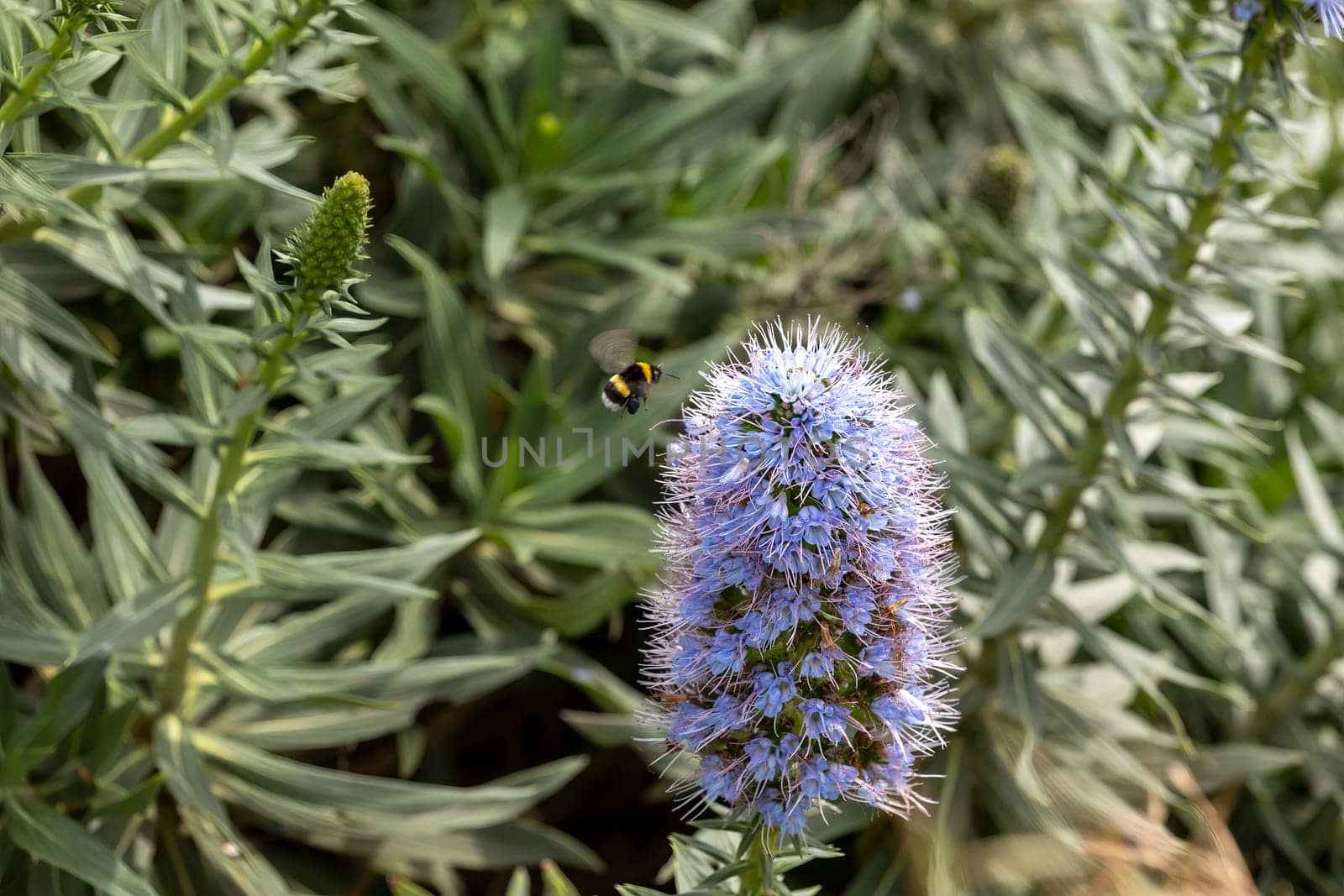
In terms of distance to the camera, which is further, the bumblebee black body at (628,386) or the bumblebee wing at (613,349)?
the bumblebee wing at (613,349)

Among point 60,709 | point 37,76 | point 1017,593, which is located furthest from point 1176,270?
point 60,709

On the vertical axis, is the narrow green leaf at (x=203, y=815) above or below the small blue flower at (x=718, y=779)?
above

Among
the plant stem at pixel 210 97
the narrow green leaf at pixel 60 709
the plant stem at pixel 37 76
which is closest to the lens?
the plant stem at pixel 37 76

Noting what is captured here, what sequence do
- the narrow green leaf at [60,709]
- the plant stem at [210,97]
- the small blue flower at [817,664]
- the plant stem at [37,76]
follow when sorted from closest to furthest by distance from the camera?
the small blue flower at [817,664]
the plant stem at [37,76]
the plant stem at [210,97]
the narrow green leaf at [60,709]

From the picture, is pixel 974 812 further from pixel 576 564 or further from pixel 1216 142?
pixel 1216 142

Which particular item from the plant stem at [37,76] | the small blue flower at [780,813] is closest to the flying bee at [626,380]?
the small blue flower at [780,813]

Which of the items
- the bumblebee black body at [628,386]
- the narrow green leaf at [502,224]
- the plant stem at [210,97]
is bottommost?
the bumblebee black body at [628,386]

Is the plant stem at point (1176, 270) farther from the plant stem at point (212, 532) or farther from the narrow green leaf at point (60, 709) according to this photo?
the narrow green leaf at point (60, 709)
